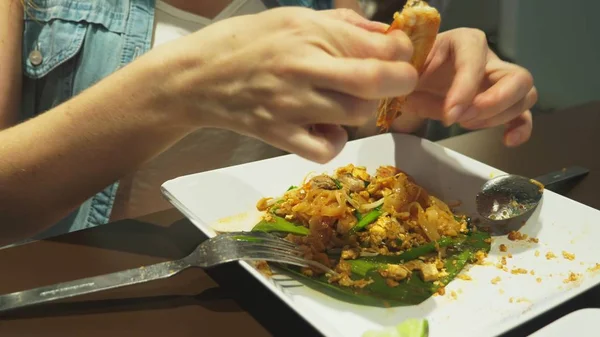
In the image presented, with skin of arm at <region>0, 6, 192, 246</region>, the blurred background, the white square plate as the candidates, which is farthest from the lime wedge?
the blurred background

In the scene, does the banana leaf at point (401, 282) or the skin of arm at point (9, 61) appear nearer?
the banana leaf at point (401, 282)

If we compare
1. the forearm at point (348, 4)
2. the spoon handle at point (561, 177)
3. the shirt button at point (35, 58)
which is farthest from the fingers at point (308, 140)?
the forearm at point (348, 4)

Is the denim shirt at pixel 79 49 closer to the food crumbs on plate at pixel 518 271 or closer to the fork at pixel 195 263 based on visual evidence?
the fork at pixel 195 263

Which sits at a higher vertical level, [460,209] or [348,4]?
[348,4]

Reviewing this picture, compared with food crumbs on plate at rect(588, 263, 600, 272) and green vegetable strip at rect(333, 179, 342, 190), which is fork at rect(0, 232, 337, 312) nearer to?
green vegetable strip at rect(333, 179, 342, 190)

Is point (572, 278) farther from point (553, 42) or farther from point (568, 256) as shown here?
point (553, 42)

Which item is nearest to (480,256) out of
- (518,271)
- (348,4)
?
(518,271)
